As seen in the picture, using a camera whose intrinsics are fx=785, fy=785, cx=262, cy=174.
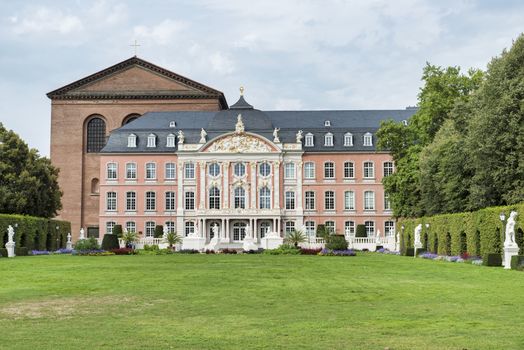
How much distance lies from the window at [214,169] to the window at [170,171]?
3.88 meters

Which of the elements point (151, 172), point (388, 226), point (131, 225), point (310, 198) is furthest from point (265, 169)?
point (131, 225)

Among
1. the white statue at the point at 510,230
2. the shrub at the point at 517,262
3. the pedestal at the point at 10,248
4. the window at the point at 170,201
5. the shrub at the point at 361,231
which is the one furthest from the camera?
the window at the point at 170,201

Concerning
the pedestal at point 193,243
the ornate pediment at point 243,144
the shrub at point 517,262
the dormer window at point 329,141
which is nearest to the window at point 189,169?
the ornate pediment at point 243,144

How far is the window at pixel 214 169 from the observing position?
75250 mm

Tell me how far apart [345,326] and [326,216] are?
208ft

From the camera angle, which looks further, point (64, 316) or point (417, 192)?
point (417, 192)

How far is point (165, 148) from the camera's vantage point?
3029 inches

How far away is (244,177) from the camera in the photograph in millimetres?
75062

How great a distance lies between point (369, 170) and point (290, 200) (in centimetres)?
819

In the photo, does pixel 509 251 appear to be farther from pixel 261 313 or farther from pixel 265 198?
pixel 265 198

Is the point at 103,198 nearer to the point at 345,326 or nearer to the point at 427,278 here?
the point at 427,278

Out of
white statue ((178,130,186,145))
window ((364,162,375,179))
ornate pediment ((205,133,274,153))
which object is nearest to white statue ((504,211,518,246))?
window ((364,162,375,179))

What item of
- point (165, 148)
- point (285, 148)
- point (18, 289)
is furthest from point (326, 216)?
point (18, 289)

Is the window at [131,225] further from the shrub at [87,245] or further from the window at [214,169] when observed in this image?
the shrub at [87,245]
